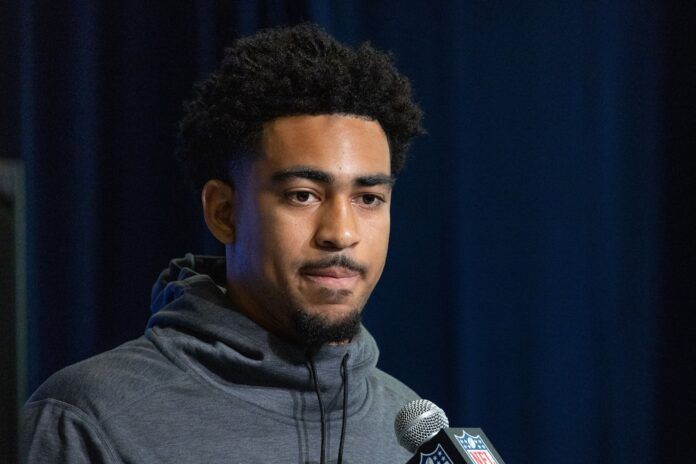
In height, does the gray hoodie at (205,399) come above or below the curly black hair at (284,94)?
below

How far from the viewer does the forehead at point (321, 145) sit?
1.37 m

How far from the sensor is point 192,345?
135 cm

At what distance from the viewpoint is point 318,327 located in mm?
1358

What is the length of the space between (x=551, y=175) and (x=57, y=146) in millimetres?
1105

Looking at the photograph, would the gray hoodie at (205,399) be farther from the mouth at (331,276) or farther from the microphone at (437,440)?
the microphone at (437,440)

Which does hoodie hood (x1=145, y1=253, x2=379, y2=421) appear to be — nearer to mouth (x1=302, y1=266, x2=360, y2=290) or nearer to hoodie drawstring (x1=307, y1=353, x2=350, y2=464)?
hoodie drawstring (x1=307, y1=353, x2=350, y2=464)

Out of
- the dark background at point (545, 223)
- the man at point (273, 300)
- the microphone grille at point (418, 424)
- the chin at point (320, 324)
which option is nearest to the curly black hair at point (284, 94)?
the man at point (273, 300)

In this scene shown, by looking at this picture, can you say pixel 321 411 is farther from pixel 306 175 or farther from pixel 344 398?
pixel 306 175

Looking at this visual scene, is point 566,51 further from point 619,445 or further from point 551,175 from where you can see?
point 619,445

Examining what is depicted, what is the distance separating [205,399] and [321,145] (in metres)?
0.38

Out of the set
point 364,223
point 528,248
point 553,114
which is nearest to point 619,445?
point 528,248

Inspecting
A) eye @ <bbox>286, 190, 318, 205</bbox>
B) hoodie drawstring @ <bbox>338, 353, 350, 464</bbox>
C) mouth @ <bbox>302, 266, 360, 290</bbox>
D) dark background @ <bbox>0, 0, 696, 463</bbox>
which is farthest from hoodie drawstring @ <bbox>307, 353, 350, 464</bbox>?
dark background @ <bbox>0, 0, 696, 463</bbox>

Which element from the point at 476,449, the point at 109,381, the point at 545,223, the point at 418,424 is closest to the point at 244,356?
the point at 109,381

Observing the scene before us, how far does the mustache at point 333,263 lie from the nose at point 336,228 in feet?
0.05
